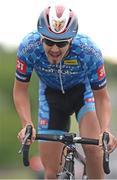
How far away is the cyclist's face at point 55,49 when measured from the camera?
5281 millimetres

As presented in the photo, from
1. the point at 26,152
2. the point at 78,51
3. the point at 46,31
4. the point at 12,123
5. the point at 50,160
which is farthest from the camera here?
the point at 12,123

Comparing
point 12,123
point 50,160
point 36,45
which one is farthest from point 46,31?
point 12,123

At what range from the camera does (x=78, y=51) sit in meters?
5.72

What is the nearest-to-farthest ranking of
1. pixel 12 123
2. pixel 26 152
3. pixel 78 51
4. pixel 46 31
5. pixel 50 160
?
pixel 26 152 → pixel 46 31 → pixel 78 51 → pixel 50 160 → pixel 12 123

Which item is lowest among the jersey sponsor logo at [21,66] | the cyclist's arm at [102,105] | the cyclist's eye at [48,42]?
the cyclist's arm at [102,105]

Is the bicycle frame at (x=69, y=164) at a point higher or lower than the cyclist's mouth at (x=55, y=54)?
lower

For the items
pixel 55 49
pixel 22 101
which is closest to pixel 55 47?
pixel 55 49

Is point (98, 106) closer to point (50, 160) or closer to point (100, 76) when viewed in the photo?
point (100, 76)

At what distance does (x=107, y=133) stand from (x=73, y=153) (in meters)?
0.51

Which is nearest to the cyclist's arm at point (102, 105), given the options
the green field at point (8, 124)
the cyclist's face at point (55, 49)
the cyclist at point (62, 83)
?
the cyclist at point (62, 83)

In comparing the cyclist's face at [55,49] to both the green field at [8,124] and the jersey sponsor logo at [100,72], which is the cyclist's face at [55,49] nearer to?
the jersey sponsor logo at [100,72]

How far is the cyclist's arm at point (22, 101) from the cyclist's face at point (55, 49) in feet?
2.11

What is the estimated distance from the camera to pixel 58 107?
6.31m

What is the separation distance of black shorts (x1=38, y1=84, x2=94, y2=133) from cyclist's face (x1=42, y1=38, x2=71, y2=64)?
953 millimetres
